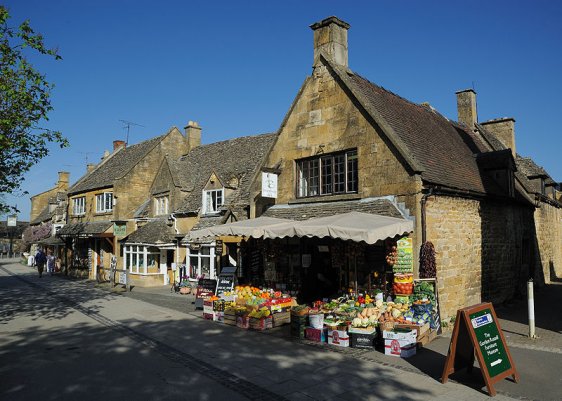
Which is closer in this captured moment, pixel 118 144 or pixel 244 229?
pixel 244 229

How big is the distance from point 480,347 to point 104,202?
97.0 ft

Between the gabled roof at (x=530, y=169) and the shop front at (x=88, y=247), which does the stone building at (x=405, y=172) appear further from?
the shop front at (x=88, y=247)

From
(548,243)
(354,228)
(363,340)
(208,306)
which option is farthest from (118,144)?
(363,340)

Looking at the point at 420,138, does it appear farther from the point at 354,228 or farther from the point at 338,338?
the point at 338,338

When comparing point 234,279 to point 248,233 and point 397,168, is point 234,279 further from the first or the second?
point 397,168

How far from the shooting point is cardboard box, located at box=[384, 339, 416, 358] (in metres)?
9.11

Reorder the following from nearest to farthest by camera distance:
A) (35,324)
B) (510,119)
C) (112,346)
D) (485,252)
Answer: (112,346)
(35,324)
(485,252)
(510,119)

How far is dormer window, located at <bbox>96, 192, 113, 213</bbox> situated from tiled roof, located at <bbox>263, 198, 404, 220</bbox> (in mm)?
18814

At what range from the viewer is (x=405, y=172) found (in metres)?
12.0

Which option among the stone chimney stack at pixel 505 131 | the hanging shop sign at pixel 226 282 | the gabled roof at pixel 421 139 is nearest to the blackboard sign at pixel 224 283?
the hanging shop sign at pixel 226 282

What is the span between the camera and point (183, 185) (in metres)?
26.0

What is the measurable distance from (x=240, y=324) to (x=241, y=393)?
214 inches

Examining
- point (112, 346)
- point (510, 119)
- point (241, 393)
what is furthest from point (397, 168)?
point (510, 119)

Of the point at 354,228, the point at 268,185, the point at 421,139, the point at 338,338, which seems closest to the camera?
the point at 354,228
